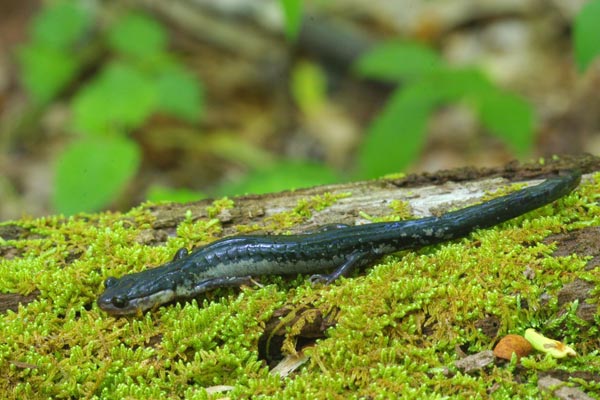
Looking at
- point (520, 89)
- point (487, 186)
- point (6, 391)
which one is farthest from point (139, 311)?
point (520, 89)

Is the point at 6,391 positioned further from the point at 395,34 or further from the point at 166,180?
the point at 395,34

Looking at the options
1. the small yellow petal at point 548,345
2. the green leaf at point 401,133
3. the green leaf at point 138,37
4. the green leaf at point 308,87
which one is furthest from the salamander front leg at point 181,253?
the green leaf at point 308,87

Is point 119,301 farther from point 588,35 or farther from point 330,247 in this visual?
point 588,35

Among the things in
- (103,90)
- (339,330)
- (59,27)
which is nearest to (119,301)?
(339,330)

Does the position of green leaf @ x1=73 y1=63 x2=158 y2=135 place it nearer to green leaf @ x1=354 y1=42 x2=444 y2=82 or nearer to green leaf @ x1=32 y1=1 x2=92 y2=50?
green leaf @ x1=32 y1=1 x2=92 y2=50

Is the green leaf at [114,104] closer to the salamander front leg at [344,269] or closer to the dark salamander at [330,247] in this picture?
the dark salamander at [330,247]

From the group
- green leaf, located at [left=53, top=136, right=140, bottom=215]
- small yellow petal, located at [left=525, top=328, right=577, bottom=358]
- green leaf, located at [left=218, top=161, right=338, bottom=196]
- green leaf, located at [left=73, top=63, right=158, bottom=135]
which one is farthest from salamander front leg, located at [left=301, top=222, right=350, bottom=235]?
green leaf, located at [left=73, top=63, right=158, bottom=135]
